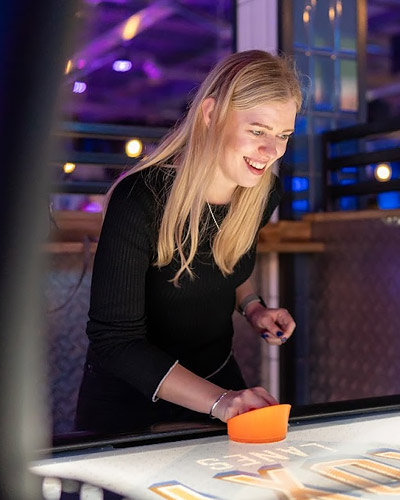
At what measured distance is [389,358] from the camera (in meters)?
3.03

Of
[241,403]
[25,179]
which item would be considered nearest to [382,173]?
[241,403]

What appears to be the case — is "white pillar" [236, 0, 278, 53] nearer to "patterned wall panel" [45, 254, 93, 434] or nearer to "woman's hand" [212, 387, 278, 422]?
"patterned wall panel" [45, 254, 93, 434]

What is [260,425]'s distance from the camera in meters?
1.16

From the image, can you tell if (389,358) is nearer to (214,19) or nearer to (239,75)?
(239,75)

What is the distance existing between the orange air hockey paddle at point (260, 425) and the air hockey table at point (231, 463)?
17 millimetres

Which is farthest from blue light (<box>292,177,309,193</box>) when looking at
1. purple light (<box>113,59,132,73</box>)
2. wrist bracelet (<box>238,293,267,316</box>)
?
purple light (<box>113,59,132,73</box>)

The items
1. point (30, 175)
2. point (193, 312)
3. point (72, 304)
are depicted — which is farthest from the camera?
point (72, 304)

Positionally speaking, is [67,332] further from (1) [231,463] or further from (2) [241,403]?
(1) [231,463]

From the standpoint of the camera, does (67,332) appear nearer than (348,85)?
Yes

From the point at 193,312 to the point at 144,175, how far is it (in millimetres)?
303

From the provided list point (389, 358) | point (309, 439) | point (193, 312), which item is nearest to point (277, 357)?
point (389, 358)

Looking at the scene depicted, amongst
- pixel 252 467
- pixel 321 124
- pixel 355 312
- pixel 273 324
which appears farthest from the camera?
pixel 321 124

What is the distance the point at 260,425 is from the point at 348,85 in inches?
101

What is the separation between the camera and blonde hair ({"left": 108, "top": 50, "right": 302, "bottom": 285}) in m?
1.50
